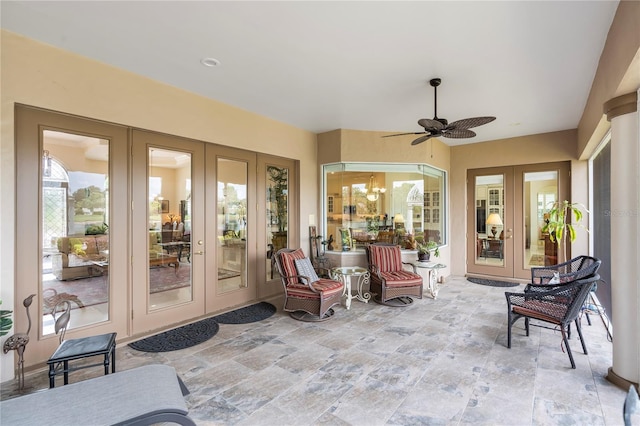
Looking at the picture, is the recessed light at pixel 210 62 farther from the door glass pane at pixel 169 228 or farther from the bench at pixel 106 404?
the bench at pixel 106 404

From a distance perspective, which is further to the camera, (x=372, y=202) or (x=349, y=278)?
(x=372, y=202)

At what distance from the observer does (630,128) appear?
2.63m

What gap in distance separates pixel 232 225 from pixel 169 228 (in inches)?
39.8

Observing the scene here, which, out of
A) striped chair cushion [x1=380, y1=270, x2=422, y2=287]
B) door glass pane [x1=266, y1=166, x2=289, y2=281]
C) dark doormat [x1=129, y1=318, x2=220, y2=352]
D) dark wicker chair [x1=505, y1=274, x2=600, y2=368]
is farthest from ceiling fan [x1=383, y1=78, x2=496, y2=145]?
dark doormat [x1=129, y1=318, x2=220, y2=352]

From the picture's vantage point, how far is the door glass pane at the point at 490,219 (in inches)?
274

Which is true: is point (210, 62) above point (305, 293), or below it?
above

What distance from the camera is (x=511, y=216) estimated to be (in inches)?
269

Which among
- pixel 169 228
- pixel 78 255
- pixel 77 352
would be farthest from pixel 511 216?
pixel 78 255

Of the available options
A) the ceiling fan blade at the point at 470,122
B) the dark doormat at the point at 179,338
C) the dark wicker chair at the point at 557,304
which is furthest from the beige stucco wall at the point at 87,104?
the dark wicker chair at the point at 557,304

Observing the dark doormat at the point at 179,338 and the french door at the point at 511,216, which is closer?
the dark doormat at the point at 179,338

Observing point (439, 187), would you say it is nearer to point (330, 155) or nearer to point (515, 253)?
point (515, 253)

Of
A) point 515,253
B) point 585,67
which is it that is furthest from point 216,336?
point 515,253

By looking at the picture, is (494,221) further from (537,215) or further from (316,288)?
(316,288)

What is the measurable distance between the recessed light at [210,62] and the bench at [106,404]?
10.1 feet
